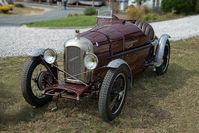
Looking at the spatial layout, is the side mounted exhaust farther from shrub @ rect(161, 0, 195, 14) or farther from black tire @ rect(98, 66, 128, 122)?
shrub @ rect(161, 0, 195, 14)

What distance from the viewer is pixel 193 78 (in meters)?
8.11

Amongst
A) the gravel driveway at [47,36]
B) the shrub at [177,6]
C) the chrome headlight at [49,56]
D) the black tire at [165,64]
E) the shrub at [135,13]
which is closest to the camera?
the chrome headlight at [49,56]

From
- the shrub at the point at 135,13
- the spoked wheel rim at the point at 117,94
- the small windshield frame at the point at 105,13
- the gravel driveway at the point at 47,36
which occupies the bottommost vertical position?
the spoked wheel rim at the point at 117,94

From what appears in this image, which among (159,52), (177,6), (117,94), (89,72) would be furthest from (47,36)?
(177,6)

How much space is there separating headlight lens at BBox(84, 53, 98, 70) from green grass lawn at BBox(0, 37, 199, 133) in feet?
A: 2.47

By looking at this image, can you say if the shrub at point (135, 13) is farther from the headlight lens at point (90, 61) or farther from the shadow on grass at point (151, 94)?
the headlight lens at point (90, 61)

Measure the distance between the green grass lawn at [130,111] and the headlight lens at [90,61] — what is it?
75 centimetres

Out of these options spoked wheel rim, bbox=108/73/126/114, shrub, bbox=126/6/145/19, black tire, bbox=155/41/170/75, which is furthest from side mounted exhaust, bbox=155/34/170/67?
shrub, bbox=126/6/145/19

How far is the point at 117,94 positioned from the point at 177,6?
19.3 metres

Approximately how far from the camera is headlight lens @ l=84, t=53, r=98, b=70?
5.66 metres

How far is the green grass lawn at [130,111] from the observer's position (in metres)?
5.39

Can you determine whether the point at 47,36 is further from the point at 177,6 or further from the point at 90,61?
the point at 177,6

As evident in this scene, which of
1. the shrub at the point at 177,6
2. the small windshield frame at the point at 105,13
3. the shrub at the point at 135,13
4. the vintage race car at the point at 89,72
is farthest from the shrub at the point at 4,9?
the vintage race car at the point at 89,72

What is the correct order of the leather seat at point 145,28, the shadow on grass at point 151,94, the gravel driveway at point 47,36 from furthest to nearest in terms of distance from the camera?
the gravel driveway at point 47,36 → the leather seat at point 145,28 → the shadow on grass at point 151,94
